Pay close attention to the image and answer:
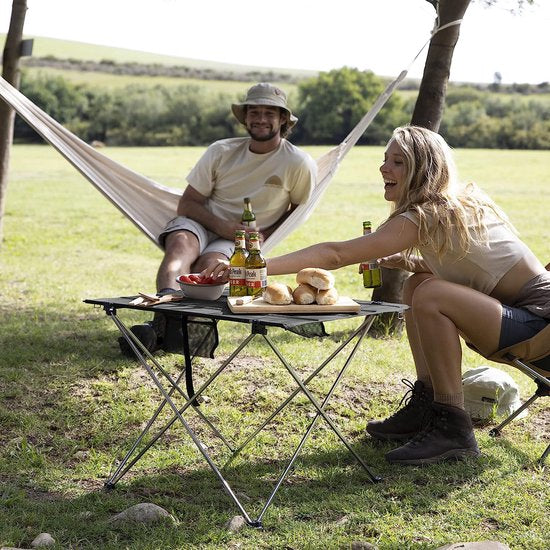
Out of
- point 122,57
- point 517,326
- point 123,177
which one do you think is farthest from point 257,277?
point 122,57

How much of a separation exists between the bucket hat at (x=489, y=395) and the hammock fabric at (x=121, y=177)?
4.24ft

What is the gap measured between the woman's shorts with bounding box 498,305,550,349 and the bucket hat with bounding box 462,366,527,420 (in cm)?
63

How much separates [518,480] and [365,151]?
2703 centimetres

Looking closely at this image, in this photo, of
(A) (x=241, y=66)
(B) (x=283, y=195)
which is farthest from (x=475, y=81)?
(B) (x=283, y=195)

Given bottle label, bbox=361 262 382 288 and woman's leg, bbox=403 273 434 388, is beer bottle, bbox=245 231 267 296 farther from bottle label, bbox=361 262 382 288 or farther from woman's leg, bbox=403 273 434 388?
woman's leg, bbox=403 273 434 388

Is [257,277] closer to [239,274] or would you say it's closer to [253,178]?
[239,274]

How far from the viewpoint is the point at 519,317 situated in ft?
8.19

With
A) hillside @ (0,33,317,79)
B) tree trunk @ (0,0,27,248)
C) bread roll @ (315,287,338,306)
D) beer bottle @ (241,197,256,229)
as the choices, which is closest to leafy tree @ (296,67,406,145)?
hillside @ (0,33,317,79)

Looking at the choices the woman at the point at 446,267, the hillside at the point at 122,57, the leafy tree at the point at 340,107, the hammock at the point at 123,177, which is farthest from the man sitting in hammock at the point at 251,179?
the hillside at the point at 122,57

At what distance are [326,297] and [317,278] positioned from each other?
Result: 0.06 meters

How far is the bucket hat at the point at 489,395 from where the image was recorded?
3.09m

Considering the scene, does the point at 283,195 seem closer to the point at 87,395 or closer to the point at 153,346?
the point at 153,346

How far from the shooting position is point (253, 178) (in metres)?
4.06

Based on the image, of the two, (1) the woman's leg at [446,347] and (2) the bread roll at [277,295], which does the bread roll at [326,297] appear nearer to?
(2) the bread roll at [277,295]
